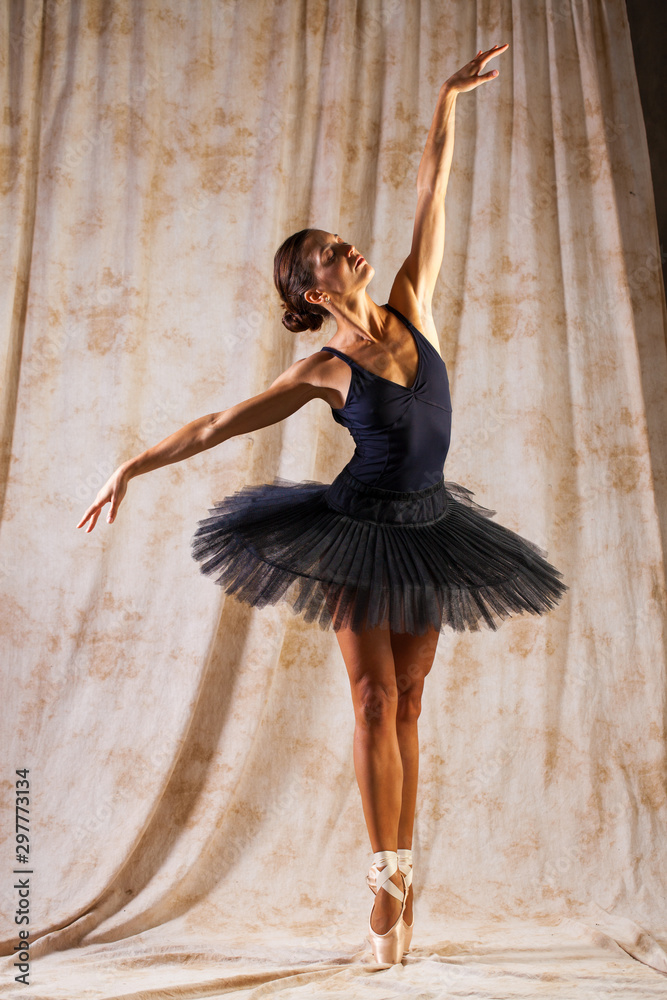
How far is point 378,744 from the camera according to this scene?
68.4 inches

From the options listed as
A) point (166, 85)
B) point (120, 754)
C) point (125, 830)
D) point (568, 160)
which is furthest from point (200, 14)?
point (125, 830)

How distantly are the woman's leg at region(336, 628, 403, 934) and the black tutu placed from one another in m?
0.08

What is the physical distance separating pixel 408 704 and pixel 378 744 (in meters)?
0.18

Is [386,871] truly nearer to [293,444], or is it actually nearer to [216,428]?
[216,428]

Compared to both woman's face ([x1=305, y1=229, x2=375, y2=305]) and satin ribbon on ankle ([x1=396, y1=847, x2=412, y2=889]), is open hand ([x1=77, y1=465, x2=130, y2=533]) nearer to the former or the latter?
woman's face ([x1=305, y1=229, x2=375, y2=305])

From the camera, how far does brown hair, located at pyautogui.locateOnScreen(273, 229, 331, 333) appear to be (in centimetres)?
185

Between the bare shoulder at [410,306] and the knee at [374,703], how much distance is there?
75 cm

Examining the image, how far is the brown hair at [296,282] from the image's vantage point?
6.07 ft

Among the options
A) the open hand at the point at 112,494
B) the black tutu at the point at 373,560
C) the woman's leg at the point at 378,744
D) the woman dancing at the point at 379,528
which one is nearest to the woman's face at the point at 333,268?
the woman dancing at the point at 379,528

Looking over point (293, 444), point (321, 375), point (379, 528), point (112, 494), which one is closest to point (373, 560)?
point (379, 528)

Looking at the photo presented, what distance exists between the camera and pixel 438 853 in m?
2.55

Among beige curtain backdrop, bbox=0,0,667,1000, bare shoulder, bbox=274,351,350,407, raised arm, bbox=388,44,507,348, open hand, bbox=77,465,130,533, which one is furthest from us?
beige curtain backdrop, bbox=0,0,667,1000

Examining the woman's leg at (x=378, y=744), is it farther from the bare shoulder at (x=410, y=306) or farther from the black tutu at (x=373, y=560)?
the bare shoulder at (x=410, y=306)

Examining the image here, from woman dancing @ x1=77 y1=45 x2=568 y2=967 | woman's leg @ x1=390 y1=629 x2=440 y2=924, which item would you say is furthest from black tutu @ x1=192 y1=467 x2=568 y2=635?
woman's leg @ x1=390 y1=629 x2=440 y2=924
